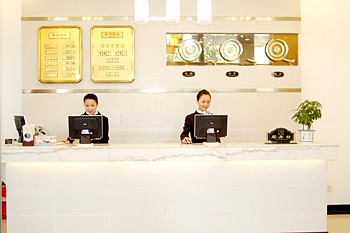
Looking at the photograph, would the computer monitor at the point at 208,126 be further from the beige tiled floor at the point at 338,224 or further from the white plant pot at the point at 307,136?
the beige tiled floor at the point at 338,224

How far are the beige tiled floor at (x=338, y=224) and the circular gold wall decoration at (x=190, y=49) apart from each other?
9.56ft

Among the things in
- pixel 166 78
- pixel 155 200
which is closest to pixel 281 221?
pixel 155 200

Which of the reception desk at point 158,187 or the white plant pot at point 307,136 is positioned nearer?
the reception desk at point 158,187

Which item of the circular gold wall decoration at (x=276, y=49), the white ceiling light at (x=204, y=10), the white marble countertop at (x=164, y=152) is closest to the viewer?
the white marble countertop at (x=164, y=152)

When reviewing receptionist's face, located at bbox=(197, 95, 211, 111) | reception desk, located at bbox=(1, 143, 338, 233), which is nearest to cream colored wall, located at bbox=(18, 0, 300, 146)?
receptionist's face, located at bbox=(197, 95, 211, 111)

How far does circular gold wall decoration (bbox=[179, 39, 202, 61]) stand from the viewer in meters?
6.67

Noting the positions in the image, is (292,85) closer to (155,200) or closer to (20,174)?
(155,200)

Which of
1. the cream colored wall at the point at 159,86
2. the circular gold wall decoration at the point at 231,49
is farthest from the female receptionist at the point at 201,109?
the circular gold wall decoration at the point at 231,49

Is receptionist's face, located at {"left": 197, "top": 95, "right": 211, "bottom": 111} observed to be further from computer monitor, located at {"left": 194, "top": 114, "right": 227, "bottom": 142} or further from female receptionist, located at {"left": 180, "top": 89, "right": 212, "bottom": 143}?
computer monitor, located at {"left": 194, "top": 114, "right": 227, "bottom": 142}

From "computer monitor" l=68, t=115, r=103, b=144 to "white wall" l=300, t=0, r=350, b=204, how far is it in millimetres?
3250

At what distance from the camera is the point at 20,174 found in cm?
504

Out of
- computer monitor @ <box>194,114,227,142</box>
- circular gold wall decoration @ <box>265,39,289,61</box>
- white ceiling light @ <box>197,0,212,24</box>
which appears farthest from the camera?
circular gold wall decoration @ <box>265,39,289,61</box>

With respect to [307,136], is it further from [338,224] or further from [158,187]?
[158,187]

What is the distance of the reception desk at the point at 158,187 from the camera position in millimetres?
5016
